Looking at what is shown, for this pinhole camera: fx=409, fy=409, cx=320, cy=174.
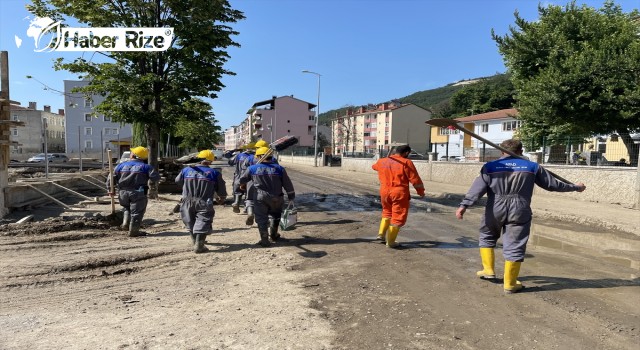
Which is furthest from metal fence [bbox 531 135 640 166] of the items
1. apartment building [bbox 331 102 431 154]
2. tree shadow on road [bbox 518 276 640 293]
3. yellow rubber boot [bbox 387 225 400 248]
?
apartment building [bbox 331 102 431 154]

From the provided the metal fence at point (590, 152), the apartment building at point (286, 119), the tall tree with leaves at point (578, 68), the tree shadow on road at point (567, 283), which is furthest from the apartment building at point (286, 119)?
the tree shadow on road at point (567, 283)

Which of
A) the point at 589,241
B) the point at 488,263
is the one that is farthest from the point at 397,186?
the point at 589,241

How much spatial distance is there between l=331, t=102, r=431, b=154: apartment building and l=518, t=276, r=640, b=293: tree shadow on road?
74.3 m

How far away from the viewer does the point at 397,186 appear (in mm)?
6641

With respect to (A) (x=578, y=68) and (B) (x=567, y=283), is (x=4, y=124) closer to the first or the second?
(B) (x=567, y=283)

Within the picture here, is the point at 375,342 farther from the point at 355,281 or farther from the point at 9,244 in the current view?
the point at 9,244

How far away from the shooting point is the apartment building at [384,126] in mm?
84750

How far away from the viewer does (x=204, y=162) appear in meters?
6.87

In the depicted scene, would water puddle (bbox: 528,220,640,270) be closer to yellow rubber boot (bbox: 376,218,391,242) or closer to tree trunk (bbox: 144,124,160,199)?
yellow rubber boot (bbox: 376,218,391,242)

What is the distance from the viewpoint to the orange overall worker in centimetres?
659

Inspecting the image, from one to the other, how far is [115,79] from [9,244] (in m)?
5.50

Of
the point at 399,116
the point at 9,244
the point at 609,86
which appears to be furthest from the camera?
the point at 399,116

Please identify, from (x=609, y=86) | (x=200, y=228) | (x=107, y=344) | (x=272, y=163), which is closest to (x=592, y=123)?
(x=609, y=86)

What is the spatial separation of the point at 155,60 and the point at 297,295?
962cm
